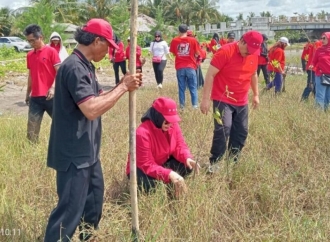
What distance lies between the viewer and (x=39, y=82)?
16.0 feet

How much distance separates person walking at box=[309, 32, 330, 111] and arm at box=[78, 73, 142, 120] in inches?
189

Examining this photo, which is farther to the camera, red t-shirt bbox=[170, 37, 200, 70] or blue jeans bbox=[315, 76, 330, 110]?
red t-shirt bbox=[170, 37, 200, 70]

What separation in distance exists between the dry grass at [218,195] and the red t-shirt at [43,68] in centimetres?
65

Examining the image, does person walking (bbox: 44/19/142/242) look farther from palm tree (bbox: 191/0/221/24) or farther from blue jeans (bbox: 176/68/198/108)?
palm tree (bbox: 191/0/221/24)

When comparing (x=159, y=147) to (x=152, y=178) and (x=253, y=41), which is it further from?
(x=253, y=41)

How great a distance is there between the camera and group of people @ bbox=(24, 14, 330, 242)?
2395 mm

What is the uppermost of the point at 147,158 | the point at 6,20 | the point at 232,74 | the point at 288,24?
the point at 6,20

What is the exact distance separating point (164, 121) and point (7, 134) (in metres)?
2.69

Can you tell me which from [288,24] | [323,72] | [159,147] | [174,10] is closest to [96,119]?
[159,147]

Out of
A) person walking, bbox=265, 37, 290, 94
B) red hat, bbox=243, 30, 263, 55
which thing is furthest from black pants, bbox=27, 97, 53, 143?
person walking, bbox=265, 37, 290, 94

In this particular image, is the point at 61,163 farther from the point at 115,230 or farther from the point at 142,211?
the point at 142,211

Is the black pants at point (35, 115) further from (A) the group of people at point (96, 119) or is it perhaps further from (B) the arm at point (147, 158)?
(B) the arm at point (147, 158)

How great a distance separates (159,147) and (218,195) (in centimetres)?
64

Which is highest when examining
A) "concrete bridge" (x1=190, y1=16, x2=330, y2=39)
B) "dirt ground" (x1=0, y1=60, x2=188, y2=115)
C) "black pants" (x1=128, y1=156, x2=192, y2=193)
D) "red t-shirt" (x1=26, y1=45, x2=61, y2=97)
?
"concrete bridge" (x1=190, y1=16, x2=330, y2=39)
